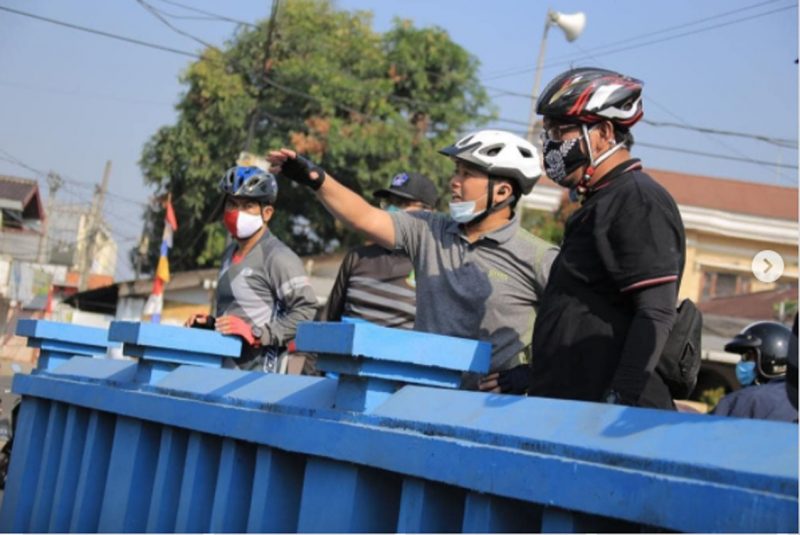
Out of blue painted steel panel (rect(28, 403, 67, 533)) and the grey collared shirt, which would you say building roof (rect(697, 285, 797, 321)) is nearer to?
the grey collared shirt

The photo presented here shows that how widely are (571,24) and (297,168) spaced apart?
21.2m

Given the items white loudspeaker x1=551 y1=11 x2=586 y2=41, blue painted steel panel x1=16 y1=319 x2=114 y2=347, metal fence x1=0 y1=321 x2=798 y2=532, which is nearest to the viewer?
metal fence x1=0 y1=321 x2=798 y2=532

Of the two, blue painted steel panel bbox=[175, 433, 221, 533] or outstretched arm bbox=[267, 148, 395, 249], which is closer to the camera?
blue painted steel panel bbox=[175, 433, 221, 533]

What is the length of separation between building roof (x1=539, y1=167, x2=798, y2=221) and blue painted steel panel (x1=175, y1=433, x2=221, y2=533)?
33414mm

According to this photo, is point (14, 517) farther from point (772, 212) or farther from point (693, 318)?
point (772, 212)

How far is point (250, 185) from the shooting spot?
6.96 metres

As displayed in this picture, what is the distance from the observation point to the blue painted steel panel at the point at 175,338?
201 inches

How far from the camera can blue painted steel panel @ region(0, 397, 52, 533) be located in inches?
221

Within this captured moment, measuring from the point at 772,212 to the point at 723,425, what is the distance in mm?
37944

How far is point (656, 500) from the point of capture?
2.28 metres

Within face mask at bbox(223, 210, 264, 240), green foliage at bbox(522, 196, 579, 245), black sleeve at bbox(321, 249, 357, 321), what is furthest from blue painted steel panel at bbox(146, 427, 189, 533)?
green foliage at bbox(522, 196, 579, 245)

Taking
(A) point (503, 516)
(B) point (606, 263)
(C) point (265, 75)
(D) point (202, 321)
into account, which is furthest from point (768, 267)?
(C) point (265, 75)

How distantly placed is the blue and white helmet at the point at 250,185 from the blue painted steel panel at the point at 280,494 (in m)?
3.35

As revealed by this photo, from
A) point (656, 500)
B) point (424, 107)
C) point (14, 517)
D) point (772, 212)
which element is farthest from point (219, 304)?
point (772, 212)
